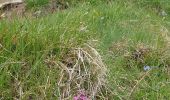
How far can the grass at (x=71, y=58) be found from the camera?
3.49m

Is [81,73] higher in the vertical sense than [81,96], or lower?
higher

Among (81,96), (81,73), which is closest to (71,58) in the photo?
(81,73)

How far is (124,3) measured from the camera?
231 inches

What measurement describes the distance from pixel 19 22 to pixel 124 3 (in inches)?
86.1

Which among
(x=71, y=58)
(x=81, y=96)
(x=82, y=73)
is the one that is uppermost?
(x=71, y=58)

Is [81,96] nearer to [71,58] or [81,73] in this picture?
[81,73]

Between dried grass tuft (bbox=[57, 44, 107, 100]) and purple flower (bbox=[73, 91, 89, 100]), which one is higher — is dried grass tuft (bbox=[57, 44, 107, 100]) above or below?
above

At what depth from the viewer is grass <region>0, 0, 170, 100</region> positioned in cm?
349

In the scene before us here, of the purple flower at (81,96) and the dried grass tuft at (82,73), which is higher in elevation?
the dried grass tuft at (82,73)

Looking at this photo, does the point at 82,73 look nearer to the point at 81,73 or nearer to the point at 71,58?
the point at 81,73

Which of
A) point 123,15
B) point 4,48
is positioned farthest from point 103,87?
point 123,15

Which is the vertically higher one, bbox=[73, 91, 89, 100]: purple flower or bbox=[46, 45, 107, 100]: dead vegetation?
bbox=[46, 45, 107, 100]: dead vegetation

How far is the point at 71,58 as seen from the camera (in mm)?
3695

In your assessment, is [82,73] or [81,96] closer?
[81,96]
